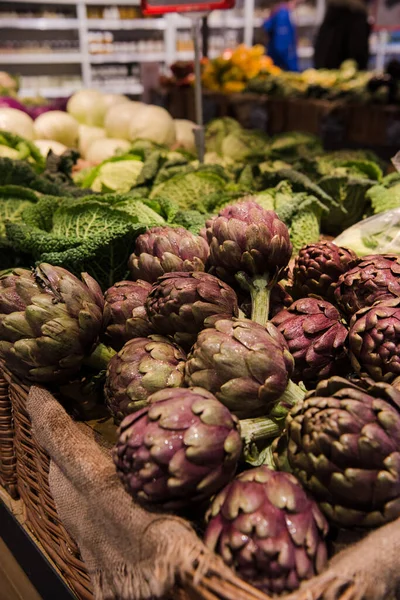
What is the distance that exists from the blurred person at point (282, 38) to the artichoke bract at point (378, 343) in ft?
25.0

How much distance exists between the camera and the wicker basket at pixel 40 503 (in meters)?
1.08

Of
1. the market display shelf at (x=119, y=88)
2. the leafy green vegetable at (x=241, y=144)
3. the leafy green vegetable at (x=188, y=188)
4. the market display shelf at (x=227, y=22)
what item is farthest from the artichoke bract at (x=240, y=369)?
the market display shelf at (x=227, y=22)

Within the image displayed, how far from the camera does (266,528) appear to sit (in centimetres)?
71

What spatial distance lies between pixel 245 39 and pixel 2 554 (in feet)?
A: 31.7

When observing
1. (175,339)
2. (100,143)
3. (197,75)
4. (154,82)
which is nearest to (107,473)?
(175,339)

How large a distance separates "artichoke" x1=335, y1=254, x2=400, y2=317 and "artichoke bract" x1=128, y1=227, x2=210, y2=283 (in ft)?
0.97

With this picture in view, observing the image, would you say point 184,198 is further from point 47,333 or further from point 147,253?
point 47,333

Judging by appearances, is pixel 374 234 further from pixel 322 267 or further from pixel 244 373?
pixel 244 373

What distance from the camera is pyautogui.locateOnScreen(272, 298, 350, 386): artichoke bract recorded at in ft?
3.37

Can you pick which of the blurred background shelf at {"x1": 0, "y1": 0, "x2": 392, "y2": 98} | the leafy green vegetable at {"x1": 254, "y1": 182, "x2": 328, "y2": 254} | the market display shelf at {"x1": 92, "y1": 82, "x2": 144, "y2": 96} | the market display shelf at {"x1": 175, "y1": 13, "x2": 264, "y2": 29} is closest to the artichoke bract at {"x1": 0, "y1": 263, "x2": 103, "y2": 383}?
the leafy green vegetable at {"x1": 254, "y1": 182, "x2": 328, "y2": 254}

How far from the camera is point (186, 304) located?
3.33 feet

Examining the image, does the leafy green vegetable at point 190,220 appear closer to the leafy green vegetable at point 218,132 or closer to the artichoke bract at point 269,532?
the artichoke bract at point 269,532

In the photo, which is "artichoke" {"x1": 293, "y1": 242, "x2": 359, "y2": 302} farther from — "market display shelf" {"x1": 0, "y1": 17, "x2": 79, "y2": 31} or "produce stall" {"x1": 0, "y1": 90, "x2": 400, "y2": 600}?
"market display shelf" {"x1": 0, "y1": 17, "x2": 79, "y2": 31}

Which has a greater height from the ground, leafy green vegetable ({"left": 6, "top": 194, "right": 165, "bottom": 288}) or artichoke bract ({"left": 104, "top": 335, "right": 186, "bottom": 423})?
leafy green vegetable ({"left": 6, "top": 194, "right": 165, "bottom": 288})
